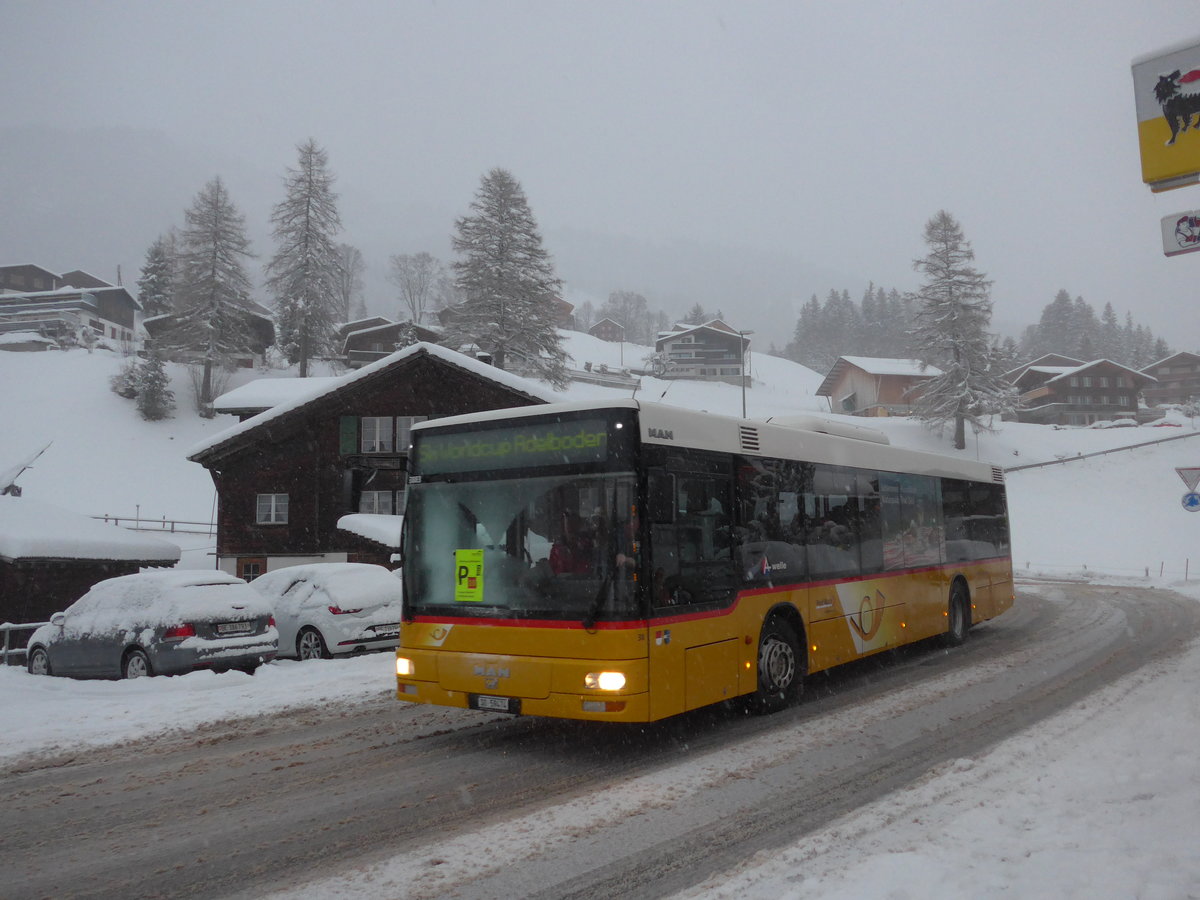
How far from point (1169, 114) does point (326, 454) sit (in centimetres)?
2870

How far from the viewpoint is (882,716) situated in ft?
28.0

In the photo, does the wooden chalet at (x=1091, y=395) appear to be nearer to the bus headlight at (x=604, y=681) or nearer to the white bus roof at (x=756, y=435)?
the white bus roof at (x=756, y=435)

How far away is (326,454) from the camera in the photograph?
31.6 m

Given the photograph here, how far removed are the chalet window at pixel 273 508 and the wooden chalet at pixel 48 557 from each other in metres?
5.97

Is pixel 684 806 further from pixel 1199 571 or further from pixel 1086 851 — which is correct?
pixel 1199 571

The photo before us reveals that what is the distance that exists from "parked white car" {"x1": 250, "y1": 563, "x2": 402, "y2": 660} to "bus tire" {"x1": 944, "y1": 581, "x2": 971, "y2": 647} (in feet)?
28.9

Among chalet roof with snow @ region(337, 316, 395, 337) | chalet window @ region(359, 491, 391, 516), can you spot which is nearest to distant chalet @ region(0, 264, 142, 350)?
chalet roof with snow @ region(337, 316, 395, 337)

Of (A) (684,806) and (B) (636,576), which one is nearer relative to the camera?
(A) (684,806)

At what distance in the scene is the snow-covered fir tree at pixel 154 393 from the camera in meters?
57.8

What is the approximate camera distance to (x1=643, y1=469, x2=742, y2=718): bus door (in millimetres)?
6891

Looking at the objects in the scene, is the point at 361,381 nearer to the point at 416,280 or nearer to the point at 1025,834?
the point at 1025,834

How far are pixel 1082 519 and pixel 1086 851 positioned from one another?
44.8m

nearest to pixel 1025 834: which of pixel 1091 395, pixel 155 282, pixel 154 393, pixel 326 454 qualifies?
pixel 326 454

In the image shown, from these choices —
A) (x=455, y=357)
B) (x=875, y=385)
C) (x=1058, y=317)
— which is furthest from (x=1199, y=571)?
(x=1058, y=317)
